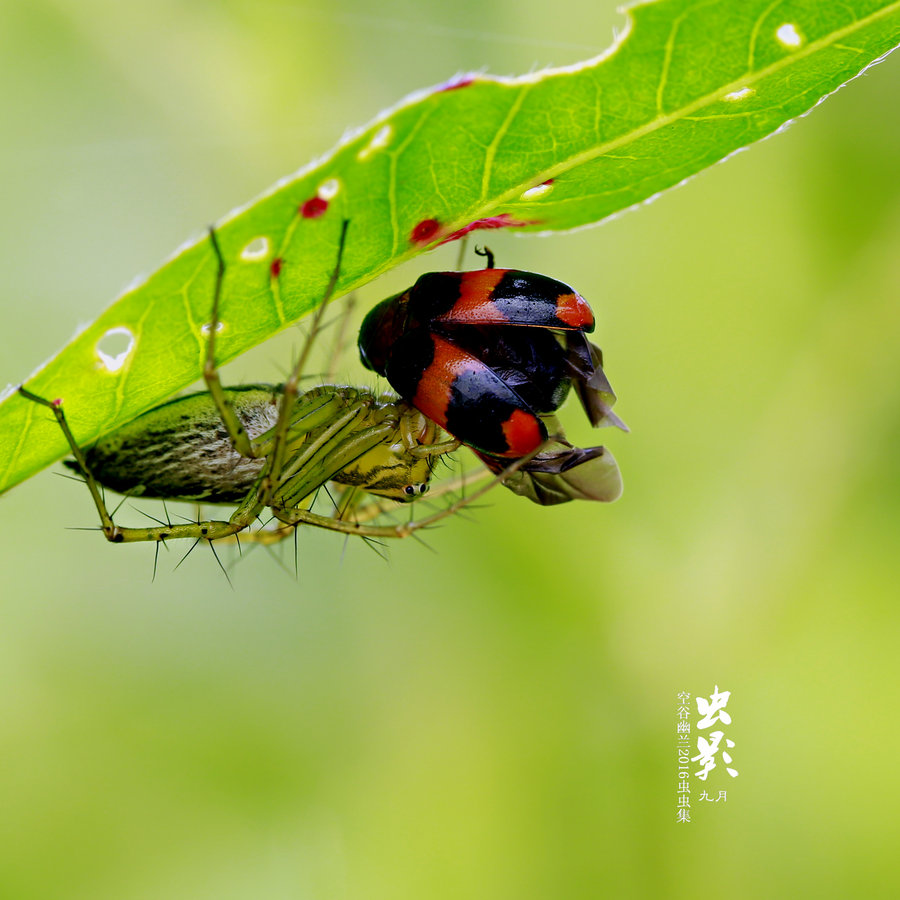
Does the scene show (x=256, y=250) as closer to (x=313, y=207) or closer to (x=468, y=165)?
(x=313, y=207)

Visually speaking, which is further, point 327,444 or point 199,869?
point 199,869

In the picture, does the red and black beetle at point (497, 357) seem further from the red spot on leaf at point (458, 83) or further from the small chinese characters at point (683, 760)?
the small chinese characters at point (683, 760)

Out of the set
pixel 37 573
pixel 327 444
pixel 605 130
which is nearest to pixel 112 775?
pixel 37 573

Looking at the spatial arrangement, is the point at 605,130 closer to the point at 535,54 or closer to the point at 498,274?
the point at 498,274

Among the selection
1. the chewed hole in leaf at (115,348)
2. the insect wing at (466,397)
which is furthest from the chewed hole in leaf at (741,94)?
the chewed hole in leaf at (115,348)

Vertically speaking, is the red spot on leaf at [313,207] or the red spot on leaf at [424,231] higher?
the red spot on leaf at [424,231]

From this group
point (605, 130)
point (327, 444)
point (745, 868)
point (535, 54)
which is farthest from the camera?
point (535, 54)

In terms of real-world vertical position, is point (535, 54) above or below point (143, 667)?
above
